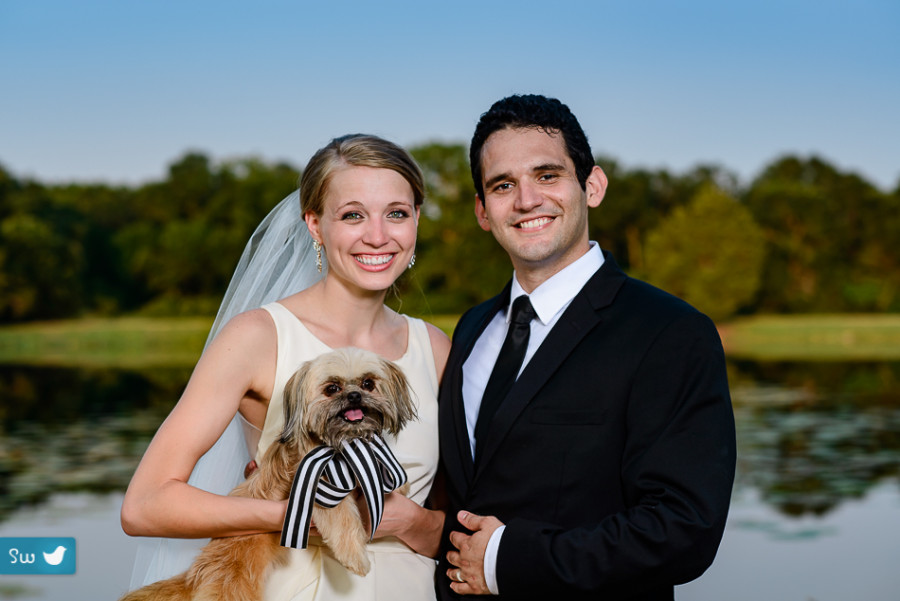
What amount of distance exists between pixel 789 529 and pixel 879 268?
1536 inches

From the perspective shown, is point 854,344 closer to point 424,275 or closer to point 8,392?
point 424,275

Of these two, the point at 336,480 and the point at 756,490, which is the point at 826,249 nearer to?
the point at 756,490

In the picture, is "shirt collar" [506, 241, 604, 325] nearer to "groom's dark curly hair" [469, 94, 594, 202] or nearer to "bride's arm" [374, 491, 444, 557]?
"groom's dark curly hair" [469, 94, 594, 202]

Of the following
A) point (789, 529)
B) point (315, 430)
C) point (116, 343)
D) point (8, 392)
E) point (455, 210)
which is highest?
point (455, 210)

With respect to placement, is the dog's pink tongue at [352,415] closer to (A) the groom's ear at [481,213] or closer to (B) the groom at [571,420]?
(B) the groom at [571,420]

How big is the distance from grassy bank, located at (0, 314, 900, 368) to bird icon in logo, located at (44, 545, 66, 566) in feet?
118

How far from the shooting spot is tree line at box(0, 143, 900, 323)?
41.6 meters

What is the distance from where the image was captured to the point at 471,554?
296 cm

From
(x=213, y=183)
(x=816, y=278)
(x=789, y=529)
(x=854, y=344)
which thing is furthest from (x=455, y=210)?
(x=789, y=529)

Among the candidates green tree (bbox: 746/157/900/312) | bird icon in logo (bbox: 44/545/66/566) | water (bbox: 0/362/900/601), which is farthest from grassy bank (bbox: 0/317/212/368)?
bird icon in logo (bbox: 44/545/66/566)

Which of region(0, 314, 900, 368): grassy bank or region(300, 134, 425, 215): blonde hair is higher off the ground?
region(0, 314, 900, 368): grassy bank

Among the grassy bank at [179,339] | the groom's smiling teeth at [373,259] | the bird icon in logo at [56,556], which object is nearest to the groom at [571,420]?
the groom's smiling teeth at [373,259]

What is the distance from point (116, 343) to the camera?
154 ft

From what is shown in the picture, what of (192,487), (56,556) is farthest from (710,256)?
(192,487)
